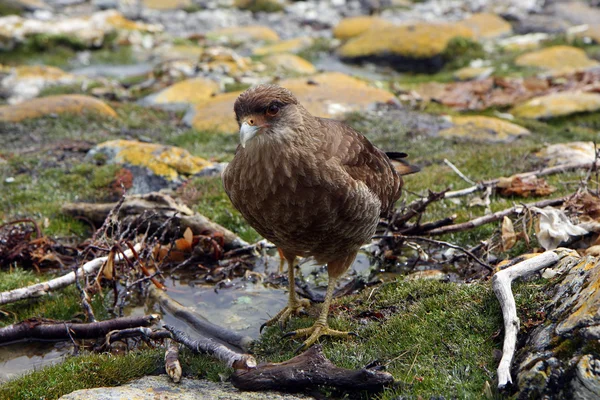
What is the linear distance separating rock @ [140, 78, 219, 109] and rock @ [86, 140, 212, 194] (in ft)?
15.4

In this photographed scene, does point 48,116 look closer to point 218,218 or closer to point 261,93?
point 218,218

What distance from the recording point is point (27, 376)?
Answer: 14.1ft

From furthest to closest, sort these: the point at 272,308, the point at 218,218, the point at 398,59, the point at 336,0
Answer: the point at 336,0, the point at 398,59, the point at 218,218, the point at 272,308

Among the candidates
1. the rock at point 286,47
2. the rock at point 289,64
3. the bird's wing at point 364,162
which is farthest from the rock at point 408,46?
the bird's wing at point 364,162

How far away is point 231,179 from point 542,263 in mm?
2464

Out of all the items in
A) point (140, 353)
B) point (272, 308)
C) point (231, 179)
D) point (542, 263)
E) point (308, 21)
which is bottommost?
point (308, 21)

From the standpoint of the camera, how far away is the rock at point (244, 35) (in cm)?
2480

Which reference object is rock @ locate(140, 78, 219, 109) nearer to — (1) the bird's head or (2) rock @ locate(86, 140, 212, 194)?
(2) rock @ locate(86, 140, 212, 194)

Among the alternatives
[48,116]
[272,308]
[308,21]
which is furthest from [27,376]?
[308,21]

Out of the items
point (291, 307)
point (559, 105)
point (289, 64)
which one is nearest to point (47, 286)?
point (291, 307)

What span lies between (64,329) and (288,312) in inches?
76.6

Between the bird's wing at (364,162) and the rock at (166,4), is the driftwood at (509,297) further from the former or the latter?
the rock at (166,4)

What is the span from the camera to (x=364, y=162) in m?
5.18

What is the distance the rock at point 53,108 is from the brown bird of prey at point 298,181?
28.6ft
